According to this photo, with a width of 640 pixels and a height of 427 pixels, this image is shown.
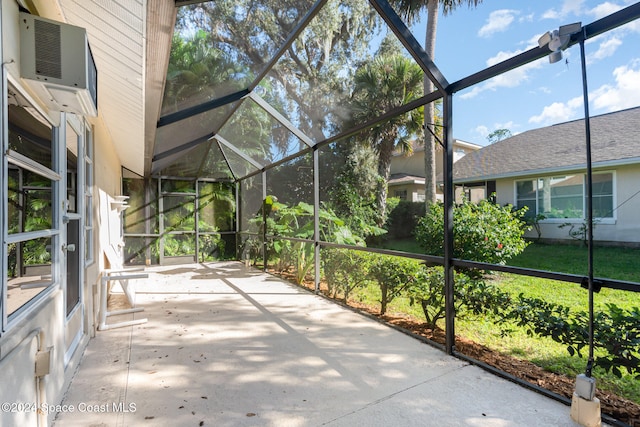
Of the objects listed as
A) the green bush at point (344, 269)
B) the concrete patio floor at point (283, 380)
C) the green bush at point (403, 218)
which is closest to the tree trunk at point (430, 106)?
the green bush at point (403, 218)

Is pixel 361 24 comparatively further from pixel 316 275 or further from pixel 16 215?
pixel 16 215

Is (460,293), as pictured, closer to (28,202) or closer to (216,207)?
(28,202)

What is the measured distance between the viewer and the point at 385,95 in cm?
697

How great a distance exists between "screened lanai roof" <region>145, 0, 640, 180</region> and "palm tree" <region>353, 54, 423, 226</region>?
241 millimetres

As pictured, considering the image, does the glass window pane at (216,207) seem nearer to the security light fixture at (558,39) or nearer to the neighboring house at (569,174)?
the neighboring house at (569,174)

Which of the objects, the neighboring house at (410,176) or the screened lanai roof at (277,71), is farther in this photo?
the neighboring house at (410,176)

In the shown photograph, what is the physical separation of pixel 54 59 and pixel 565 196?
8.50m

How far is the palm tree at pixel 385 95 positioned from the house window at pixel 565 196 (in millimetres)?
2939

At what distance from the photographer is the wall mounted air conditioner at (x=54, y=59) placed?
5.26 feet

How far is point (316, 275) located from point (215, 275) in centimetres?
278

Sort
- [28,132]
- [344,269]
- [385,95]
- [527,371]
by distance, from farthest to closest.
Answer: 1. [385,95]
2. [344,269]
3. [527,371]
4. [28,132]

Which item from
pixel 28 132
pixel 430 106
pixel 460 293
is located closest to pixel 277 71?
pixel 430 106

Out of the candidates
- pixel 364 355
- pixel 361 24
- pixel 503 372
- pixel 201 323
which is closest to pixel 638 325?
pixel 503 372

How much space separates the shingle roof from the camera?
621cm
